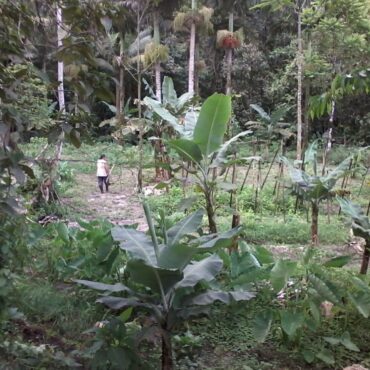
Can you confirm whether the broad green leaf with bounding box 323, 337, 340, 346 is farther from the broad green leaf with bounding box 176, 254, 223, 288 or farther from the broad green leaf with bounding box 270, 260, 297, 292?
Answer: the broad green leaf with bounding box 176, 254, 223, 288

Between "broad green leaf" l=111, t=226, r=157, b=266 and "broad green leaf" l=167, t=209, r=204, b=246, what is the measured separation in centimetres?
30

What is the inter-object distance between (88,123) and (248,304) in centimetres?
235

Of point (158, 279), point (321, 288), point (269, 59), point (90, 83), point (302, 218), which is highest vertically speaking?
point (269, 59)

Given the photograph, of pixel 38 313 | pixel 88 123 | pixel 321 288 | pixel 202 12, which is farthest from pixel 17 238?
pixel 202 12

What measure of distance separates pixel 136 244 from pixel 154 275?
0.24 meters

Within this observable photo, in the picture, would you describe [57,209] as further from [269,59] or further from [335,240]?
[269,59]

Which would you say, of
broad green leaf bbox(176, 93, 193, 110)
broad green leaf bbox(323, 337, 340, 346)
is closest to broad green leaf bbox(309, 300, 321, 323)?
broad green leaf bbox(323, 337, 340, 346)

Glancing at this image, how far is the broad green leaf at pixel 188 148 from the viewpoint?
16.0ft

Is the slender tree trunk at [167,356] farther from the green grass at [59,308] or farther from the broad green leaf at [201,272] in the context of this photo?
the green grass at [59,308]

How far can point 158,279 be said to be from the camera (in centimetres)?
300

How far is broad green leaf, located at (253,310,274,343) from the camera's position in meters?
3.38

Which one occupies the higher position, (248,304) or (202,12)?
(202,12)

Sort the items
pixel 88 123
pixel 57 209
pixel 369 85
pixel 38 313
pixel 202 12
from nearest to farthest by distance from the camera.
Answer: pixel 88 123, pixel 38 313, pixel 369 85, pixel 57 209, pixel 202 12

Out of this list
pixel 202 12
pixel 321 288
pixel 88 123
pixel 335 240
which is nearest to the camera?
pixel 88 123
